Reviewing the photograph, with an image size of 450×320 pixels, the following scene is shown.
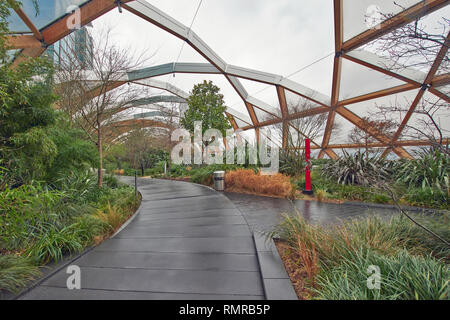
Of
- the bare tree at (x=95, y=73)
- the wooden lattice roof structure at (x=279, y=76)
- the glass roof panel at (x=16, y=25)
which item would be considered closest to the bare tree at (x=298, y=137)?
the wooden lattice roof structure at (x=279, y=76)

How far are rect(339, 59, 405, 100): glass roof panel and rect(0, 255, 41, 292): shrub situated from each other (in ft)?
41.7

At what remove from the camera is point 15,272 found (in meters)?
1.89

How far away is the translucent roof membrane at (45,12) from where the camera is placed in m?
6.14

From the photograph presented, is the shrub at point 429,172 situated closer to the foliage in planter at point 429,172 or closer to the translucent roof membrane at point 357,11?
the foliage in planter at point 429,172

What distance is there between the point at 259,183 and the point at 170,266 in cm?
527

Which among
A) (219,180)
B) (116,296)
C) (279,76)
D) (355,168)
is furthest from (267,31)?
(116,296)

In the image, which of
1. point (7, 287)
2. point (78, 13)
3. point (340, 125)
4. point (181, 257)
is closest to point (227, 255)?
point (181, 257)

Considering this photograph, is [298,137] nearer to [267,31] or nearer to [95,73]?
[267,31]

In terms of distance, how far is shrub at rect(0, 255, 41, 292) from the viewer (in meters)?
1.79

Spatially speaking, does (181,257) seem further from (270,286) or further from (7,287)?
(7,287)

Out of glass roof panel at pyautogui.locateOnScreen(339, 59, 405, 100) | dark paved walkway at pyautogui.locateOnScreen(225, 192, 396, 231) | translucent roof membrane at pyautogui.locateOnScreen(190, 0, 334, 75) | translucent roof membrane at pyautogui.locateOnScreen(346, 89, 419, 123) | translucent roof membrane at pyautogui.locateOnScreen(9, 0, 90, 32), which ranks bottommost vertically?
dark paved walkway at pyautogui.locateOnScreen(225, 192, 396, 231)

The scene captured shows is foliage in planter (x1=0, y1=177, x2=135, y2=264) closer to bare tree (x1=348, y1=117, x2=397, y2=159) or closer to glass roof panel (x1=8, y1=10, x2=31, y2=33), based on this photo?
bare tree (x1=348, y1=117, x2=397, y2=159)

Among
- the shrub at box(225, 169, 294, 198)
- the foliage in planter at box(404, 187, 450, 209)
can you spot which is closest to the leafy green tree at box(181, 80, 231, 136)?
the shrub at box(225, 169, 294, 198)

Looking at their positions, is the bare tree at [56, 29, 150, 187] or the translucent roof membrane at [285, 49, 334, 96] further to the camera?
the translucent roof membrane at [285, 49, 334, 96]
